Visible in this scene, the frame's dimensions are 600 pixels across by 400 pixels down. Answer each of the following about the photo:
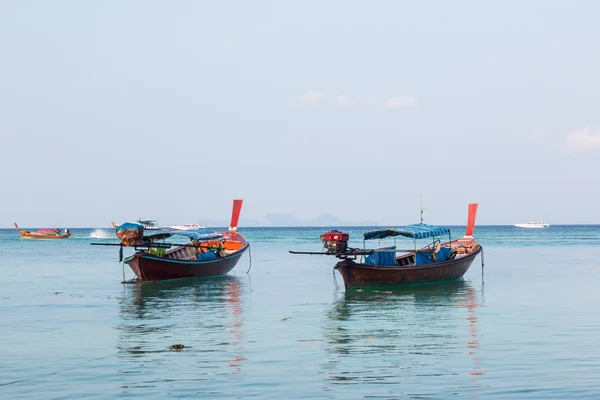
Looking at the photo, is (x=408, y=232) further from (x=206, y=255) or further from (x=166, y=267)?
(x=206, y=255)

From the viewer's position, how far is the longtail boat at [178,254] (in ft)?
145

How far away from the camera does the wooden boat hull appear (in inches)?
1573

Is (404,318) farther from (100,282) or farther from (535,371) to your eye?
(100,282)

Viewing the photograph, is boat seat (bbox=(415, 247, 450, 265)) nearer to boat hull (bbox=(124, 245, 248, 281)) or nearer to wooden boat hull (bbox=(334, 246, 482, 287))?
wooden boat hull (bbox=(334, 246, 482, 287))

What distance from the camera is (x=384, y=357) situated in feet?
67.8

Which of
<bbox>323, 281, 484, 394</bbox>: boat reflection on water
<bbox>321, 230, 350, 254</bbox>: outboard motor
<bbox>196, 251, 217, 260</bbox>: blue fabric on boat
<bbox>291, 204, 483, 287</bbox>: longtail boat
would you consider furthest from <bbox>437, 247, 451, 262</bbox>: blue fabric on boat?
<bbox>196, 251, 217, 260</bbox>: blue fabric on boat

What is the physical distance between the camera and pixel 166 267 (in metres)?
46.3

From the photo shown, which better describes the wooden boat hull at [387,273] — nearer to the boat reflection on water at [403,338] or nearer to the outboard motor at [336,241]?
the boat reflection on water at [403,338]

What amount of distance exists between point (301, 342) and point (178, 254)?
3002 cm

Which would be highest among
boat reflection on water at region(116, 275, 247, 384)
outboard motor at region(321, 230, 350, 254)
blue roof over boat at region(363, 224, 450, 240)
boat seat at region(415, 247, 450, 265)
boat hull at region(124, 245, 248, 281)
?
blue roof over boat at region(363, 224, 450, 240)

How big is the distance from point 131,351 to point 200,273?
28.0 m

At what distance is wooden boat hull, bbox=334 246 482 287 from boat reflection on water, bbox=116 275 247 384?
5553 mm

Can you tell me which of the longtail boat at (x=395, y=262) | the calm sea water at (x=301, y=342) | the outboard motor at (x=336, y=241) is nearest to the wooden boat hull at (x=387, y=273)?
the longtail boat at (x=395, y=262)

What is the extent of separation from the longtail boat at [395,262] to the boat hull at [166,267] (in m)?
9.92
